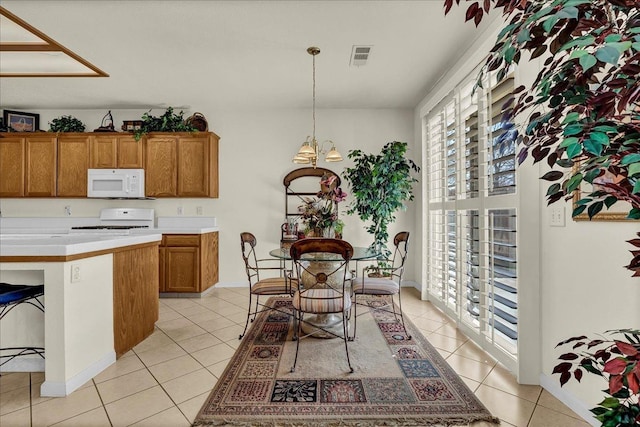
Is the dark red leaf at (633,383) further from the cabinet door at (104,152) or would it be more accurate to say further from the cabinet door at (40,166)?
the cabinet door at (40,166)

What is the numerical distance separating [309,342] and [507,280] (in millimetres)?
1682

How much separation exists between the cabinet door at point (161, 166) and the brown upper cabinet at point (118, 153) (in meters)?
0.13

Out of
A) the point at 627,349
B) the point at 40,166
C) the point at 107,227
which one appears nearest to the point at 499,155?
the point at 627,349

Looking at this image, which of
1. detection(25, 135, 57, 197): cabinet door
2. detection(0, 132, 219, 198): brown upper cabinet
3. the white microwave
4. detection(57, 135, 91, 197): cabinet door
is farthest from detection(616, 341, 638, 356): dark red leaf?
detection(25, 135, 57, 197): cabinet door

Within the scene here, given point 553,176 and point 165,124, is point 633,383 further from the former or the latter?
point 165,124

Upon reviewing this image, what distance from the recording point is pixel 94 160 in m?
4.64

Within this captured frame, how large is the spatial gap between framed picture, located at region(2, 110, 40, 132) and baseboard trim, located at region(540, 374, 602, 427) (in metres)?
6.83

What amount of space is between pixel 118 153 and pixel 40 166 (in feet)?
3.78

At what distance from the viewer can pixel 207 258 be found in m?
4.56

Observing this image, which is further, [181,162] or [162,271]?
[181,162]

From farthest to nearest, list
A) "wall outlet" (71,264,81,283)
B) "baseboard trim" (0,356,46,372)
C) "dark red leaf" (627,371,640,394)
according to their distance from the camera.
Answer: "baseboard trim" (0,356,46,372) < "wall outlet" (71,264,81,283) < "dark red leaf" (627,371,640,394)

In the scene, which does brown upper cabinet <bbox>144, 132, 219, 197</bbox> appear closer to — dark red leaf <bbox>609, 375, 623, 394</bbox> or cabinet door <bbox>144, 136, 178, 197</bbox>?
cabinet door <bbox>144, 136, 178, 197</bbox>

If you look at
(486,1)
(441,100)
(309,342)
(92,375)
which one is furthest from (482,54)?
(92,375)

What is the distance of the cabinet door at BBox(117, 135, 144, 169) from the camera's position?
15.2 feet
